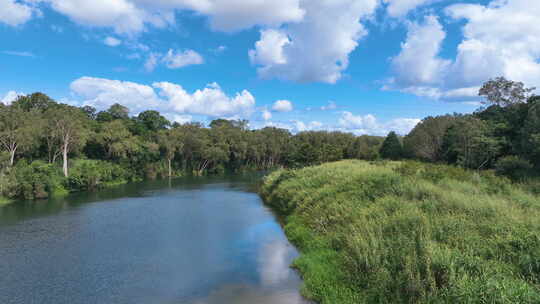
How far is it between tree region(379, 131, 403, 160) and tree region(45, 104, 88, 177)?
55.9m

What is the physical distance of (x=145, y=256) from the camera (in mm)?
16188

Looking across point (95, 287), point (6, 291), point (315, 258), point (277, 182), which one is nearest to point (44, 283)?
A: point (6, 291)

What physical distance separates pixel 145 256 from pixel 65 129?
3961 cm

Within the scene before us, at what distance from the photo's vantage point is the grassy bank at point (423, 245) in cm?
832

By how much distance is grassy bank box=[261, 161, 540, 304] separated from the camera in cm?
832

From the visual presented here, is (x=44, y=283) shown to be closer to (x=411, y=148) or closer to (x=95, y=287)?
(x=95, y=287)

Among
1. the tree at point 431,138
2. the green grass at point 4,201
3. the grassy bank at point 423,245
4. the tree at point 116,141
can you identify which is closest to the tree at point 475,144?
the tree at point 431,138

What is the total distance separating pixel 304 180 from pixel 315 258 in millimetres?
14301

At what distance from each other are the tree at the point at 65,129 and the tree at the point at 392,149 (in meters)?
55.9

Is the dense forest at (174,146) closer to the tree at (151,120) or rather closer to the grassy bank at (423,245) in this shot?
the tree at (151,120)

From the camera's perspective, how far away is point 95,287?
496 inches

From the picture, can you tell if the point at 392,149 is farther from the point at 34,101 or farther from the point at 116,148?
the point at 34,101

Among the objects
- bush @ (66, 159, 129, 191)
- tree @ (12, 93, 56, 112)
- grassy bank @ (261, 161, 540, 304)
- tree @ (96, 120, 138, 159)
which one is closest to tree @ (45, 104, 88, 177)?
bush @ (66, 159, 129, 191)

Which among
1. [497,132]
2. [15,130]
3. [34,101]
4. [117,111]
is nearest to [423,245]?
[497,132]
